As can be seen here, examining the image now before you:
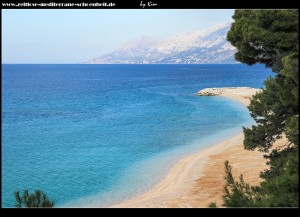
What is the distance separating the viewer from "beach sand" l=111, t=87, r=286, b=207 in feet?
64.7

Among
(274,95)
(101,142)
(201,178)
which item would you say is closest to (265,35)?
(274,95)

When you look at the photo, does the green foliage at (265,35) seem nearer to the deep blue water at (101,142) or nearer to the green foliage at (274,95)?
the green foliage at (274,95)

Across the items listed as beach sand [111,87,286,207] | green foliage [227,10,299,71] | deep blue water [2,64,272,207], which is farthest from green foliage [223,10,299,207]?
deep blue water [2,64,272,207]

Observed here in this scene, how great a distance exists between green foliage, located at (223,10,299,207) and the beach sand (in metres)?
6.13

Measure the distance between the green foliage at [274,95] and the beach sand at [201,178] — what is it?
20.1 feet

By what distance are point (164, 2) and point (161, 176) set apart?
20.2 meters

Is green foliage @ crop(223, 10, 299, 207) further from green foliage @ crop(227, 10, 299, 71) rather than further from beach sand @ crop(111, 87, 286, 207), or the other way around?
beach sand @ crop(111, 87, 286, 207)

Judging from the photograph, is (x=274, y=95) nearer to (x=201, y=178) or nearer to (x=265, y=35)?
(x=265, y=35)

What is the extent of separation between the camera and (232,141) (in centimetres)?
3431

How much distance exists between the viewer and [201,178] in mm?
23688

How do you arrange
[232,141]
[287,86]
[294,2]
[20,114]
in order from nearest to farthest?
1. [294,2]
2. [287,86]
3. [232,141]
4. [20,114]
